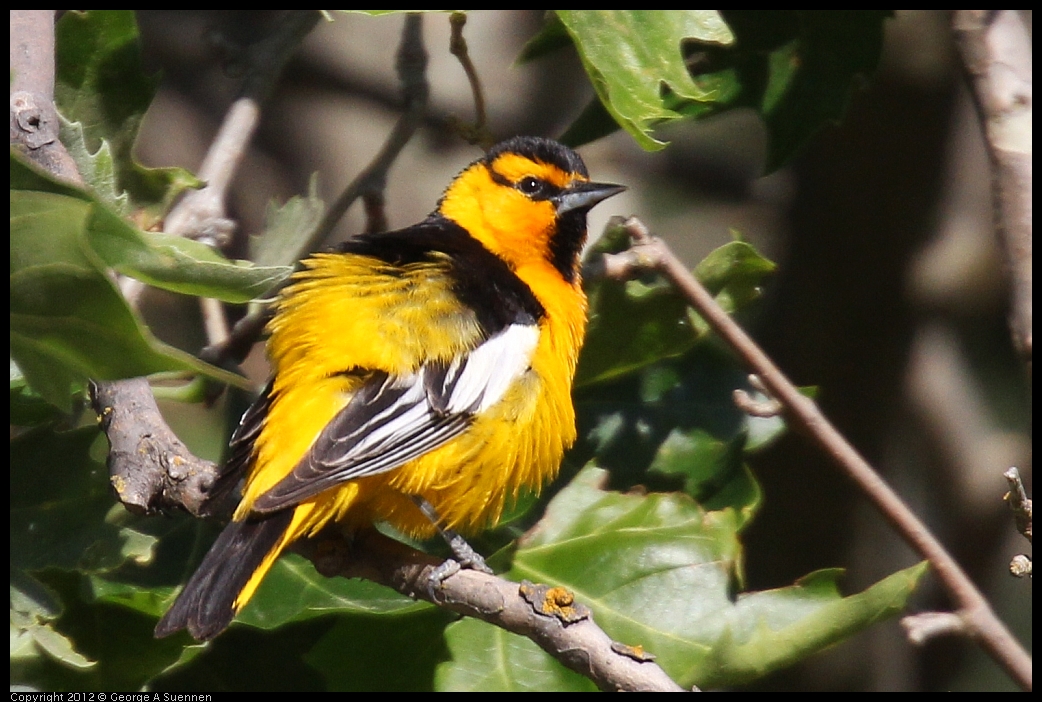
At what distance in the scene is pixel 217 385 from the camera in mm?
2701

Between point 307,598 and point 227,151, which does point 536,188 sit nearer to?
point 227,151

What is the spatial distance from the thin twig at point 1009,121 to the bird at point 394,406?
3.28 feet

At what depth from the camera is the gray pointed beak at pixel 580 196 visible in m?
3.32

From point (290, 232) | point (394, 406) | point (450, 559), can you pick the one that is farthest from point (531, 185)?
point (450, 559)

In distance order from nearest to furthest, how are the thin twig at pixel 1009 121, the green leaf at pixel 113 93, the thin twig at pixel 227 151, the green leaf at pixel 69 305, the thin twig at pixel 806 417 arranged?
1. the green leaf at pixel 69 305
2. the thin twig at pixel 806 417
3. the thin twig at pixel 1009 121
4. the green leaf at pixel 113 93
5. the thin twig at pixel 227 151

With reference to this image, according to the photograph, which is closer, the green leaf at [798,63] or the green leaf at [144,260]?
the green leaf at [144,260]

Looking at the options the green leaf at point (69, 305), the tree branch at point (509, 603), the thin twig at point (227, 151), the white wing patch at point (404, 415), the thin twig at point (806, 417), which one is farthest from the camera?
the thin twig at point (227, 151)

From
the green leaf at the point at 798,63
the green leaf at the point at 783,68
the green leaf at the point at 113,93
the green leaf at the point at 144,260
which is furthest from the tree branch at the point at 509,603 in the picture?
the green leaf at the point at 798,63

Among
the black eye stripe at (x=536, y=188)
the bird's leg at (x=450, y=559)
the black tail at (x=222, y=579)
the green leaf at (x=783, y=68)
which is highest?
the green leaf at (x=783, y=68)

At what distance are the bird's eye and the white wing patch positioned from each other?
2.39 feet

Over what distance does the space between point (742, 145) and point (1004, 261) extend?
359 cm

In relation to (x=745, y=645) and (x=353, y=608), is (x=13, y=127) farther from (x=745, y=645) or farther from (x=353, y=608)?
(x=745, y=645)

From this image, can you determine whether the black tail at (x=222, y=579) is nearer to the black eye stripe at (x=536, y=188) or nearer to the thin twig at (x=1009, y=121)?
the black eye stripe at (x=536, y=188)

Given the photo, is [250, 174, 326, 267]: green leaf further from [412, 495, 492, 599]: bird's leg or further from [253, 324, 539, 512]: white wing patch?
[412, 495, 492, 599]: bird's leg
